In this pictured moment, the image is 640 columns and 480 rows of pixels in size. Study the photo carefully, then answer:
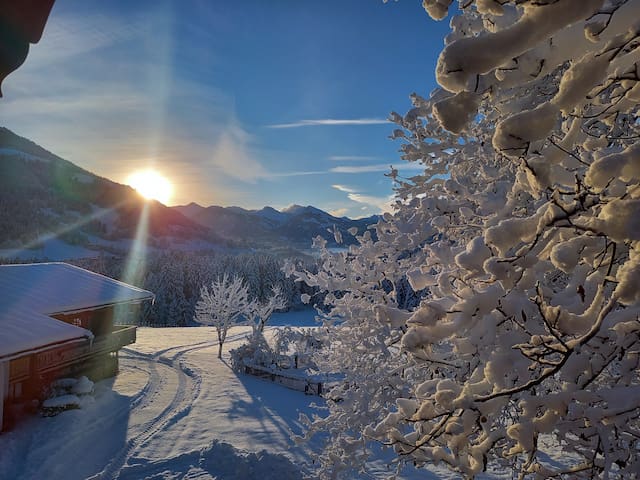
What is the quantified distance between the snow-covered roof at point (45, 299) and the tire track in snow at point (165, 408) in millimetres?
4518

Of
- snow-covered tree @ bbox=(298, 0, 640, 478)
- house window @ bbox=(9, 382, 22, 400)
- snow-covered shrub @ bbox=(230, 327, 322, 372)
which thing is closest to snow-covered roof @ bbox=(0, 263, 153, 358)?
house window @ bbox=(9, 382, 22, 400)

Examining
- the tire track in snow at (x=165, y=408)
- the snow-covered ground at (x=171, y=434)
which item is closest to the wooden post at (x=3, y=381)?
the snow-covered ground at (x=171, y=434)

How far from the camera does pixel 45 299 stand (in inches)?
742

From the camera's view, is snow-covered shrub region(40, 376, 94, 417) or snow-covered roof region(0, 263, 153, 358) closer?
snow-covered roof region(0, 263, 153, 358)

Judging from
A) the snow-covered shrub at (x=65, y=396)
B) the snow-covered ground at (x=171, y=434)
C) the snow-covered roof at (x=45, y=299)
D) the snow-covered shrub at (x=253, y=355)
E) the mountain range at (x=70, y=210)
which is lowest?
the snow-covered ground at (x=171, y=434)

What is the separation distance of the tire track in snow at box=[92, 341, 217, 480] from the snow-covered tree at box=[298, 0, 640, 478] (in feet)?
38.7

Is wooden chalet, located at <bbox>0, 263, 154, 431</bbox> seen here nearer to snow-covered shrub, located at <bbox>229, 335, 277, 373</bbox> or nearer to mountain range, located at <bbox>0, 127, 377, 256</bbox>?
snow-covered shrub, located at <bbox>229, 335, 277, 373</bbox>

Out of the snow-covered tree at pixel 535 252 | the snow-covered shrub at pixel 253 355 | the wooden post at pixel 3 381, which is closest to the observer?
the snow-covered tree at pixel 535 252

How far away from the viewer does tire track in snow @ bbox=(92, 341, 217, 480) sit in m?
12.2

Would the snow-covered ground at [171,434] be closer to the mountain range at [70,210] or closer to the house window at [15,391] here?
the house window at [15,391]

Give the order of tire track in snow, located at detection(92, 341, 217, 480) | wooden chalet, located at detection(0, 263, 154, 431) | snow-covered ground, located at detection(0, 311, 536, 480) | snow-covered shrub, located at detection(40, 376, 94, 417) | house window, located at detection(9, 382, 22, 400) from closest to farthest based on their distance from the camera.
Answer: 1. snow-covered ground, located at detection(0, 311, 536, 480)
2. tire track in snow, located at detection(92, 341, 217, 480)
3. wooden chalet, located at detection(0, 263, 154, 431)
4. snow-covered shrub, located at detection(40, 376, 94, 417)
5. house window, located at detection(9, 382, 22, 400)

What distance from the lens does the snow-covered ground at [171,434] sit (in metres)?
11.4

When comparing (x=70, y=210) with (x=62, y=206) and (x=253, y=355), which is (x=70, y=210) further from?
(x=253, y=355)

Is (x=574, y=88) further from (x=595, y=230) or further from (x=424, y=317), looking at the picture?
(x=424, y=317)
